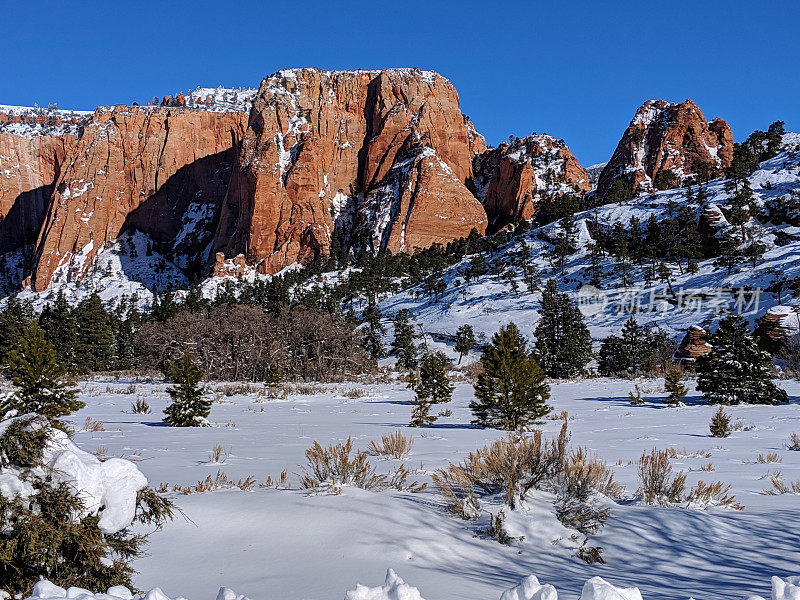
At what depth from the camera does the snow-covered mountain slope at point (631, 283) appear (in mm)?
53281

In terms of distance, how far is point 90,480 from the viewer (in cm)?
301

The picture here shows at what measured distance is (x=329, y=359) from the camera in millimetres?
40375

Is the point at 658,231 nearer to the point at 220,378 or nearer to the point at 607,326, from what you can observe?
the point at 607,326

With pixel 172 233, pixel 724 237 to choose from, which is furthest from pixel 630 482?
pixel 172 233

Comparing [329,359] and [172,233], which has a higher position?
[172,233]

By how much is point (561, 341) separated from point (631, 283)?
23.9 m

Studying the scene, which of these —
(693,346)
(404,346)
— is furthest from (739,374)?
(404,346)

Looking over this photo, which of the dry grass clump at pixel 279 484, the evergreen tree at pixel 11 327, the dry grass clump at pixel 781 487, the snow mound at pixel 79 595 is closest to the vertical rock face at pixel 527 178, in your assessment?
the evergreen tree at pixel 11 327

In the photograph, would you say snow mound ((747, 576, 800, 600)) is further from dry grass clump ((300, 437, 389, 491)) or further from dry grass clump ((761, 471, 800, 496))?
dry grass clump ((761, 471, 800, 496))

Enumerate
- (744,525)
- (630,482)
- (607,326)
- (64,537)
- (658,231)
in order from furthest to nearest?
(658,231) → (607,326) → (630,482) → (744,525) → (64,537)

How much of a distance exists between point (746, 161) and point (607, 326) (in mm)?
37056

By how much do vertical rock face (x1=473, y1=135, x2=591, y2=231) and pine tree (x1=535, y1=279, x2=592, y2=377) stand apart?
73.4 m

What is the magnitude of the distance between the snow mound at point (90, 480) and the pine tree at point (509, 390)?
9.84m

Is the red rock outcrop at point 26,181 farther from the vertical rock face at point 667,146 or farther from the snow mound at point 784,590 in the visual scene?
the snow mound at point 784,590
